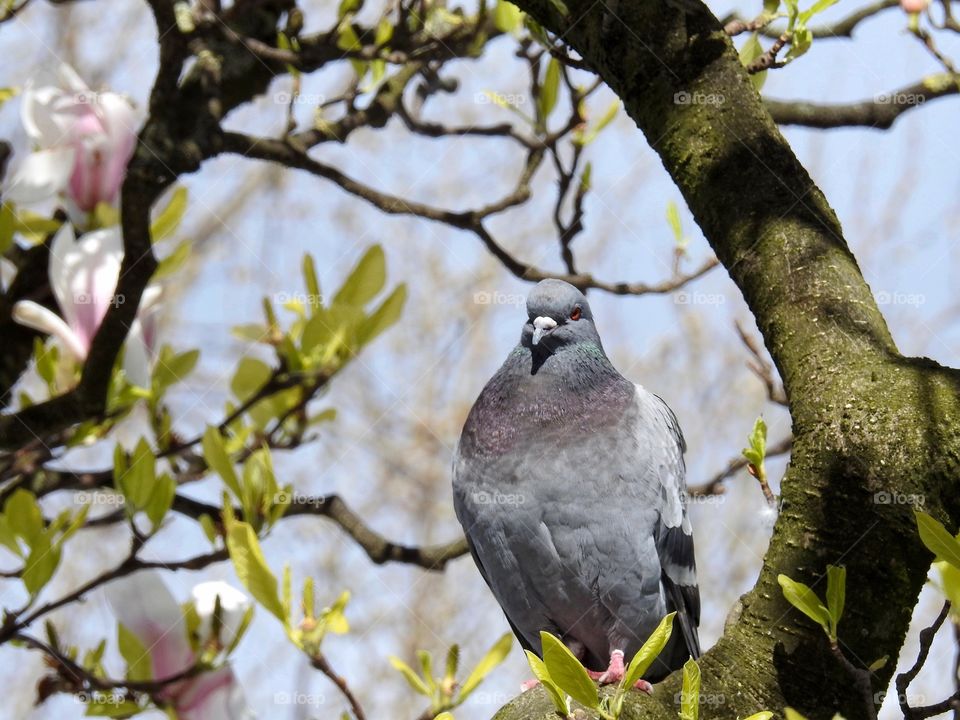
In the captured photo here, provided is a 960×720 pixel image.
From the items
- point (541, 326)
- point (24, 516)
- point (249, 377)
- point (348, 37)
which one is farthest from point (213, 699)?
point (348, 37)

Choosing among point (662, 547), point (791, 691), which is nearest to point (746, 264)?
point (791, 691)

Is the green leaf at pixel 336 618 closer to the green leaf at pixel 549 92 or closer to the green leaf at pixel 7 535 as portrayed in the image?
the green leaf at pixel 7 535

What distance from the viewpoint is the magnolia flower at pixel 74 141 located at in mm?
2398

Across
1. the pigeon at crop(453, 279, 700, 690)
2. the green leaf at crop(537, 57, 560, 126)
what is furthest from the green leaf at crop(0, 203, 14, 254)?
the green leaf at crop(537, 57, 560, 126)

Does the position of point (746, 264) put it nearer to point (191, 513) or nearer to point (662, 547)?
point (662, 547)

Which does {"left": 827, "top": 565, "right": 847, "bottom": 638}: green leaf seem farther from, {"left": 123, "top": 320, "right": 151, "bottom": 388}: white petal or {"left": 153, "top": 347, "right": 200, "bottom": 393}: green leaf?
A: {"left": 153, "top": 347, "right": 200, "bottom": 393}: green leaf

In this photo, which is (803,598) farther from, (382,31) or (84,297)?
(382,31)

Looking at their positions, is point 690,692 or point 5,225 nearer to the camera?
point 690,692

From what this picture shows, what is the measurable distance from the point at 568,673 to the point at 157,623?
3.97 ft

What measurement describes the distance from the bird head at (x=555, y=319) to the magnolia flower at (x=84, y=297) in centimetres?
92

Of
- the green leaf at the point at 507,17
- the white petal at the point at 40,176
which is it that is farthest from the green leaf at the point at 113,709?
the green leaf at the point at 507,17

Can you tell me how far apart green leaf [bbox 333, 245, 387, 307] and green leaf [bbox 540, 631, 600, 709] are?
145 centimetres

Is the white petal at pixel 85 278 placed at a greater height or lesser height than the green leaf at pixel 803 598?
greater

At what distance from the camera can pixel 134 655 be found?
223 cm
